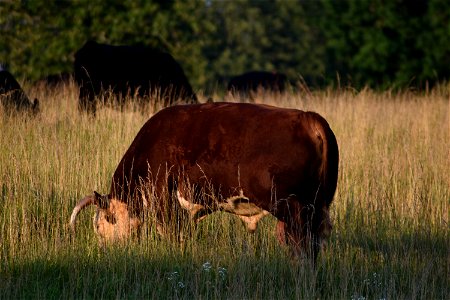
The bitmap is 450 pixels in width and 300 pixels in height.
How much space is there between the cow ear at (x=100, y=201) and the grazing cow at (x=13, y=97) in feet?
14.8

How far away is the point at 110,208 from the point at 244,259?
1.48m

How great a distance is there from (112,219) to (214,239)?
90 cm

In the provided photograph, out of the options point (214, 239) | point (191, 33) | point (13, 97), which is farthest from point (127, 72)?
point (191, 33)

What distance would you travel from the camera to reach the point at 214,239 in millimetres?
7500

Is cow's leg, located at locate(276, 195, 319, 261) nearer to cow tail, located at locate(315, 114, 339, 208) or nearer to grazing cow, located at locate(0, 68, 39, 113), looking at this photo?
cow tail, located at locate(315, 114, 339, 208)

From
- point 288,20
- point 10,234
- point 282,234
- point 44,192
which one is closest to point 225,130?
point 282,234

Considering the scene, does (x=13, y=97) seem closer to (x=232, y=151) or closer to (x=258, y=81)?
(x=232, y=151)

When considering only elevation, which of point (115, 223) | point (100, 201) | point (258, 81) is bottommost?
point (258, 81)

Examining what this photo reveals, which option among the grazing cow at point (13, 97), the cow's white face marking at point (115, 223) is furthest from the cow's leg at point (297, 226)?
the grazing cow at point (13, 97)

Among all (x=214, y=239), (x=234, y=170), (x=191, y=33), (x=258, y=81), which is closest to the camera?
(x=234, y=170)

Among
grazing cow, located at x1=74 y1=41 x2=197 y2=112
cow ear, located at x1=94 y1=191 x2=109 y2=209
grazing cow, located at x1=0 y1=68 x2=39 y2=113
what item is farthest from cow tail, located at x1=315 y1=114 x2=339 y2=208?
grazing cow, located at x1=74 y1=41 x2=197 y2=112

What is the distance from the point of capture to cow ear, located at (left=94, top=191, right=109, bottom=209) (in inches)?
296

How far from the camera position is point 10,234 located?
7270 millimetres

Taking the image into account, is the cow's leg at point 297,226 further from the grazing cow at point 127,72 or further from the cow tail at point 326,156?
the grazing cow at point 127,72
